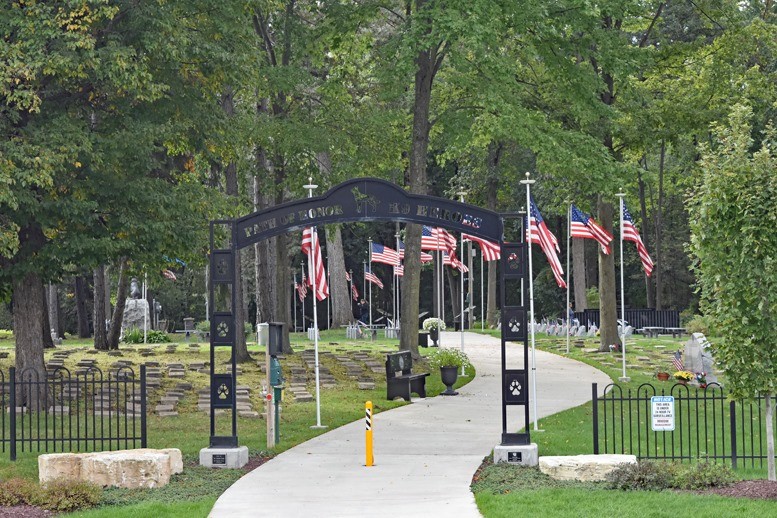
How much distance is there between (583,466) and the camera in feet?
49.9

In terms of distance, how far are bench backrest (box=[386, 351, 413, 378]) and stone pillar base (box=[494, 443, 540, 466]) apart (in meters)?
8.67

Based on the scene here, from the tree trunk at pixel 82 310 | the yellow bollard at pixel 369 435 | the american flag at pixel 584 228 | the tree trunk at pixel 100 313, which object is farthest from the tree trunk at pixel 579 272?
the yellow bollard at pixel 369 435

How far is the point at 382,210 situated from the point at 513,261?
2058 mm

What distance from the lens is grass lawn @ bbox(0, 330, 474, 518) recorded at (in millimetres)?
14438

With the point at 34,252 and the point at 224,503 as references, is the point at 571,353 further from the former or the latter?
the point at 224,503

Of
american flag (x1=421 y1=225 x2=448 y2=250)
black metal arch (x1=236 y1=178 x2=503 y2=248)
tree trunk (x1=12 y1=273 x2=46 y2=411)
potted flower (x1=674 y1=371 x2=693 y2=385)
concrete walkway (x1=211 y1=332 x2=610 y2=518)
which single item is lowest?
concrete walkway (x1=211 y1=332 x2=610 y2=518)

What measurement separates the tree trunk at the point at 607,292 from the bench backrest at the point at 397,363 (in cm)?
1156

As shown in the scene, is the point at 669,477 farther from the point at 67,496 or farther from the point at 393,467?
the point at 67,496

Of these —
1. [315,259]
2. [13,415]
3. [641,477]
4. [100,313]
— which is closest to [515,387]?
[641,477]

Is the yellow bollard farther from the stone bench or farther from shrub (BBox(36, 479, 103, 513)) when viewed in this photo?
shrub (BBox(36, 479, 103, 513))

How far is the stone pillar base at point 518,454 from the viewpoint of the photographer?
55.3ft

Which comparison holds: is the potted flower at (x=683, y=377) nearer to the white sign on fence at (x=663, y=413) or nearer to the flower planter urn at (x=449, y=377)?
the flower planter urn at (x=449, y=377)

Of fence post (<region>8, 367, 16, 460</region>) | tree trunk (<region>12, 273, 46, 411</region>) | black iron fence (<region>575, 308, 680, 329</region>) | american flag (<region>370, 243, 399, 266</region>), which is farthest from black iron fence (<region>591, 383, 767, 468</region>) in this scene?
black iron fence (<region>575, 308, 680, 329</region>)

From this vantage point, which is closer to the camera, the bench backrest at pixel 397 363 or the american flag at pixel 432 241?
the bench backrest at pixel 397 363
